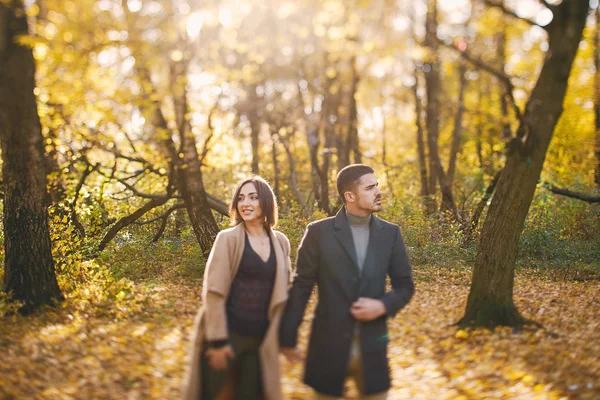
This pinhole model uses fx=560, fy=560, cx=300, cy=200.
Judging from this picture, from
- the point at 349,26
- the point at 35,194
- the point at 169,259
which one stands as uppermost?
the point at 349,26

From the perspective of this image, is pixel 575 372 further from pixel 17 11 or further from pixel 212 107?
pixel 212 107

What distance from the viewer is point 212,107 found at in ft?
42.7

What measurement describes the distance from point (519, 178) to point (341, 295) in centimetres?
460

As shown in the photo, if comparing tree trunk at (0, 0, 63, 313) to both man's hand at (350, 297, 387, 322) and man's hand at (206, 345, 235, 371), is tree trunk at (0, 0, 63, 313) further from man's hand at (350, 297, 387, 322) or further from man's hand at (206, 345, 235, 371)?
man's hand at (350, 297, 387, 322)

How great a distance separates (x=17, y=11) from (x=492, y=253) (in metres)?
7.48

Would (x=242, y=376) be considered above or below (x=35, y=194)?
below

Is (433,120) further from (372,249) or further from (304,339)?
(372,249)

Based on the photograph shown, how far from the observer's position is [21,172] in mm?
8273

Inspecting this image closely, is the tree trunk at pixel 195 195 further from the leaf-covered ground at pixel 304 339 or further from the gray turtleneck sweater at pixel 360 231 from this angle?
the gray turtleneck sweater at pixel 360 231

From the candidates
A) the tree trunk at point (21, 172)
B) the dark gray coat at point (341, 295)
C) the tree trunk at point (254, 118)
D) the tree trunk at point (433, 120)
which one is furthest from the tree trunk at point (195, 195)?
the tree trunk at point (254, 118)

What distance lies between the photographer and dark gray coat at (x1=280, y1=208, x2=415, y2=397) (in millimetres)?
3486

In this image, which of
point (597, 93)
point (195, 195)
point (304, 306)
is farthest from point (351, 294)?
point (597, 93)

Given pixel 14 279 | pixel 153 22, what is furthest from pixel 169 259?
pixel 153 22

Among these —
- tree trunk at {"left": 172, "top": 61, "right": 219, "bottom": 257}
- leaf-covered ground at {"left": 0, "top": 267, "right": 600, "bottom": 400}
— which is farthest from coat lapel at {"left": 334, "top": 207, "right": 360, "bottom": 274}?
tree trunk at {"left": 172, "top": 61, "right": 219, "bottom": 257}
